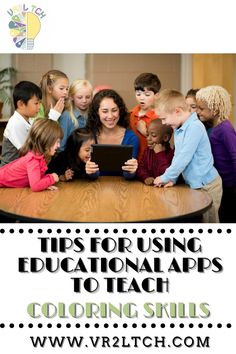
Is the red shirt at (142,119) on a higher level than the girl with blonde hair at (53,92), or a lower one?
lower

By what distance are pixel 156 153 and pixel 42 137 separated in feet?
1.96

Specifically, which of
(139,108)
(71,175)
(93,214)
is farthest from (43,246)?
(139,108)

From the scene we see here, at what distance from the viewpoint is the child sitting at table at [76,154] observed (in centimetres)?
251

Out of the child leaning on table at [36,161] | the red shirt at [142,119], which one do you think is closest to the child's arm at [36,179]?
the child leaning on table at [36,161]

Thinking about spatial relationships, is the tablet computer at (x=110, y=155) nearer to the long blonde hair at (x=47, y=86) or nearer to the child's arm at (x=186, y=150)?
the child's arm at (x=186, y=150)

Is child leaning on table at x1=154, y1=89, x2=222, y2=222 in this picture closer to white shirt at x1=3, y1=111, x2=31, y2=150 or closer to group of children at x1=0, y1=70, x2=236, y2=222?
group of children at x1=0, y1=70, x2=236, y2=222

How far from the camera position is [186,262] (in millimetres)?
1685

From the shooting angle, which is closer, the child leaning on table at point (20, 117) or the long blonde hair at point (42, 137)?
the long blonde hair at point (42, 137)

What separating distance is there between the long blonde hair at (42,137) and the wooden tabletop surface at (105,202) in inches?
7.7

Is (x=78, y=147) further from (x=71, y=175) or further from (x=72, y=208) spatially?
(x=72, y=208)

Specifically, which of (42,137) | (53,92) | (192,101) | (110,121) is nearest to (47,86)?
(53,92)
